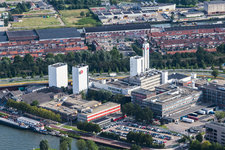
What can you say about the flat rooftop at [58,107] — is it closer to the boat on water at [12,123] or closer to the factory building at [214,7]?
the boat on water at [12,123]

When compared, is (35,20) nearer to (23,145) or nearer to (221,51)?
(221,51)

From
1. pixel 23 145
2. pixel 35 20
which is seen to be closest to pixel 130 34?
pixel 35 20

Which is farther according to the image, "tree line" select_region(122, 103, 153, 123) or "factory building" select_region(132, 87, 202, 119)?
"factory building" select_region(132, 87, 202, 119)

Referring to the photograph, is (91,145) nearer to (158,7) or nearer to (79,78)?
(79,78)

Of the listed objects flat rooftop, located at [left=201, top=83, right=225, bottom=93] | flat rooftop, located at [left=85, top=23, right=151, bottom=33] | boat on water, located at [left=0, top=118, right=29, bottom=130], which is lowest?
boat on water, located at [left=0, top=118, right=29, bottom=130]

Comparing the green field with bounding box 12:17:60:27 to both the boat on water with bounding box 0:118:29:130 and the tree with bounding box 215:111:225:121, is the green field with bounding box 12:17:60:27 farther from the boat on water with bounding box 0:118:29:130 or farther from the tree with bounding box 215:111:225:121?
the tree with bounding box 215:111:225:121

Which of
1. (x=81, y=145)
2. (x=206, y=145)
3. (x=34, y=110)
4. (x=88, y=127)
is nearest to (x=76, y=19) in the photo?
(x=34, y=110)

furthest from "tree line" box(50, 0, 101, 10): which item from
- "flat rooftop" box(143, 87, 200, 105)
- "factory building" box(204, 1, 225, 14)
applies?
"flat rooftop" box(143, 87, 200, 105)
